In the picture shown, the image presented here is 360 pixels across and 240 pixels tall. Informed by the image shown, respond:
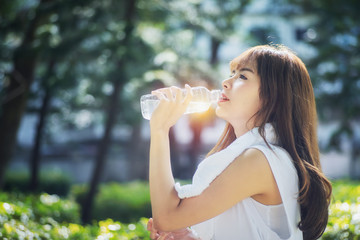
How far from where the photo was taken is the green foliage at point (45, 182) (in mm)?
13616

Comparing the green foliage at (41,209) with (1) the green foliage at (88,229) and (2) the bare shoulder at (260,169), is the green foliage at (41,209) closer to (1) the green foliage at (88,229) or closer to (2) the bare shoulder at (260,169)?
(1) the green foliage at (88,229)

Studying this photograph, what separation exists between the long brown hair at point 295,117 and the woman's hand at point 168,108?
0.35 m

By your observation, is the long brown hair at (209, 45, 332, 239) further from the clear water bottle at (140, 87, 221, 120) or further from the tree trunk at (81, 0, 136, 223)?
the tree trunk at (81, 0, 136, 223)

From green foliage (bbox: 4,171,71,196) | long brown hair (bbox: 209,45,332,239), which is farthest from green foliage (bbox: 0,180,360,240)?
green foliage (bbox: 4,171,71,196)

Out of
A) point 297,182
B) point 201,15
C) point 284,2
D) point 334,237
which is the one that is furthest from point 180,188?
point 284,2

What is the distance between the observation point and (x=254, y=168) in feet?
5.53

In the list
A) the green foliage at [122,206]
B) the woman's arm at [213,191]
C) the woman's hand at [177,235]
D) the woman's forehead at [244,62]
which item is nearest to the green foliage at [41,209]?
the woman's hand at [177,235]

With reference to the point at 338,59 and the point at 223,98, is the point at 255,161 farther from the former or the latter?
the point at 338,59

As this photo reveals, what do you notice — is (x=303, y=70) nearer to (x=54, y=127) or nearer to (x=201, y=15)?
(x=201, y=15)

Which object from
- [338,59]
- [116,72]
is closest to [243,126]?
[116,72]

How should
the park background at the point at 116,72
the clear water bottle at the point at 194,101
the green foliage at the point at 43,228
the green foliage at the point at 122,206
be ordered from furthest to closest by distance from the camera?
the green foliage at the point at 122,206, the park background at the point at 116,72, the green foliage at the point at 43,228, the clear water bottle at the point at 194,101

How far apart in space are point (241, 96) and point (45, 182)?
12.9 metres

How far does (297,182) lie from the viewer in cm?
180

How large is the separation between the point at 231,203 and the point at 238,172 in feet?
0.43
